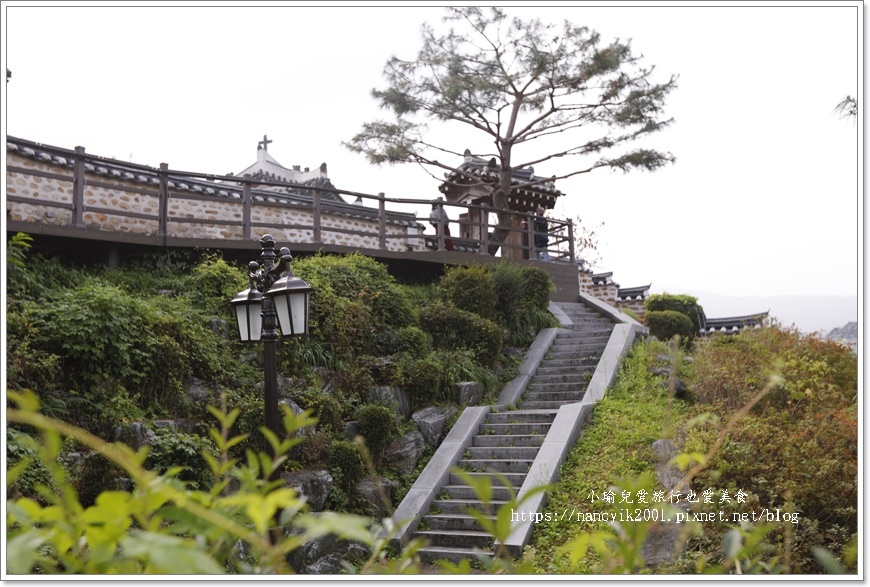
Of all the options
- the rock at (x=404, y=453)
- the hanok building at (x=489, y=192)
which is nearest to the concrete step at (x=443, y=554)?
the rock at (x=404, y=453)

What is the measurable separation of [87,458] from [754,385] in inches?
276

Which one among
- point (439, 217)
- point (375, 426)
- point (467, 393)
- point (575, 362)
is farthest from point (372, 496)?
point (439, 217)

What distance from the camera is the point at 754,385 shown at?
27.6 ft

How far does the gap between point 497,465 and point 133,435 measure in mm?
3808

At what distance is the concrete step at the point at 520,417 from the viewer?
8.84 m

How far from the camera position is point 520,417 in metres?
9.01

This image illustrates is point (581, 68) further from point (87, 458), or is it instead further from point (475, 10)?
point (87, 458)

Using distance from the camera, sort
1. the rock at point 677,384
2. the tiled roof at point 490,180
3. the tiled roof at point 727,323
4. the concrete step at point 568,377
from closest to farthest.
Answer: the rock at point 677,384 → the concrete step at point 568,377 → the tiled roof at point 490,180 → the tiled roof at point 727,323

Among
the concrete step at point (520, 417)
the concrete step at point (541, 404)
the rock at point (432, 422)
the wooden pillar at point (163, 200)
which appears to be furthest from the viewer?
the wooden pillar at point (163, 200)

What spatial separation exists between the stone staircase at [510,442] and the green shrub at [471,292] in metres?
1.21

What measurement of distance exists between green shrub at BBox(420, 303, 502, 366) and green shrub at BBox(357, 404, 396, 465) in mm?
2485

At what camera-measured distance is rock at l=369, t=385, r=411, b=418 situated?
8227 millimetres

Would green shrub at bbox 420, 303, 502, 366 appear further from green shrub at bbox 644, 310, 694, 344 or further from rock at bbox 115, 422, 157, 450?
green shrub at bbox 644, 310, 694, 344

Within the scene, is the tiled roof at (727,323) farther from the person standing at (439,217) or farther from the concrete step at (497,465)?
the concrete step at (497,465)
